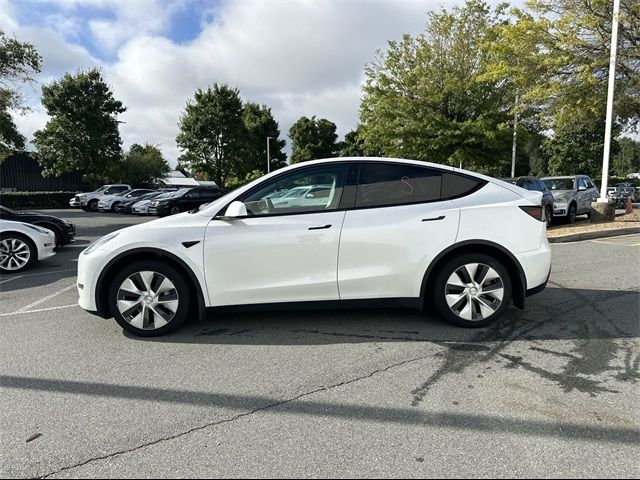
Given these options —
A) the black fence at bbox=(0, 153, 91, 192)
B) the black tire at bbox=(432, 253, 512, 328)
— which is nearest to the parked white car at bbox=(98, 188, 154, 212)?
the black fence at bbox=(0, 153, 91, 192)

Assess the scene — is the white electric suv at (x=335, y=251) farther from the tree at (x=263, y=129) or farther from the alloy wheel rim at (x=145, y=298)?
the tree at (x=263, y=129)

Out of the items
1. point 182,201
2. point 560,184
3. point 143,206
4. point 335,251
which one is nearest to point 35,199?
point 143,206

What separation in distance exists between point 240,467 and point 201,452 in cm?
28

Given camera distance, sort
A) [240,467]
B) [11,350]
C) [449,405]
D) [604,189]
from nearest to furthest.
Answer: [240,467] < [449,405] < [11,350] < [604,189]

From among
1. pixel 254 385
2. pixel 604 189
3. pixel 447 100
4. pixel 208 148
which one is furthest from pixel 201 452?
pixel 208 148

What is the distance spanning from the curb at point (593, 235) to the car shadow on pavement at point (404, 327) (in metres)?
5.65

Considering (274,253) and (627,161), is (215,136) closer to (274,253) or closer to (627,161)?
(274,253)

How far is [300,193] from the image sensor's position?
4.17 meters

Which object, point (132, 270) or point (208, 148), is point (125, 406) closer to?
point (132, 270)

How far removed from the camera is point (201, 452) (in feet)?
7.90

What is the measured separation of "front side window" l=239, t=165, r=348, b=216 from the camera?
4.07 meters

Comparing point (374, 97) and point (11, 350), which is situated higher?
point (374, 97)

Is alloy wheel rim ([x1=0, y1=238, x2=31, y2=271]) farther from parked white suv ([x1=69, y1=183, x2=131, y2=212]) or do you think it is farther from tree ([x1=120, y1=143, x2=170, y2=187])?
tree ([x1=120, y1=143, x2=170, y2=187])

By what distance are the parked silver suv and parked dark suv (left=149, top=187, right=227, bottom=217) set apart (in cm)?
1444
